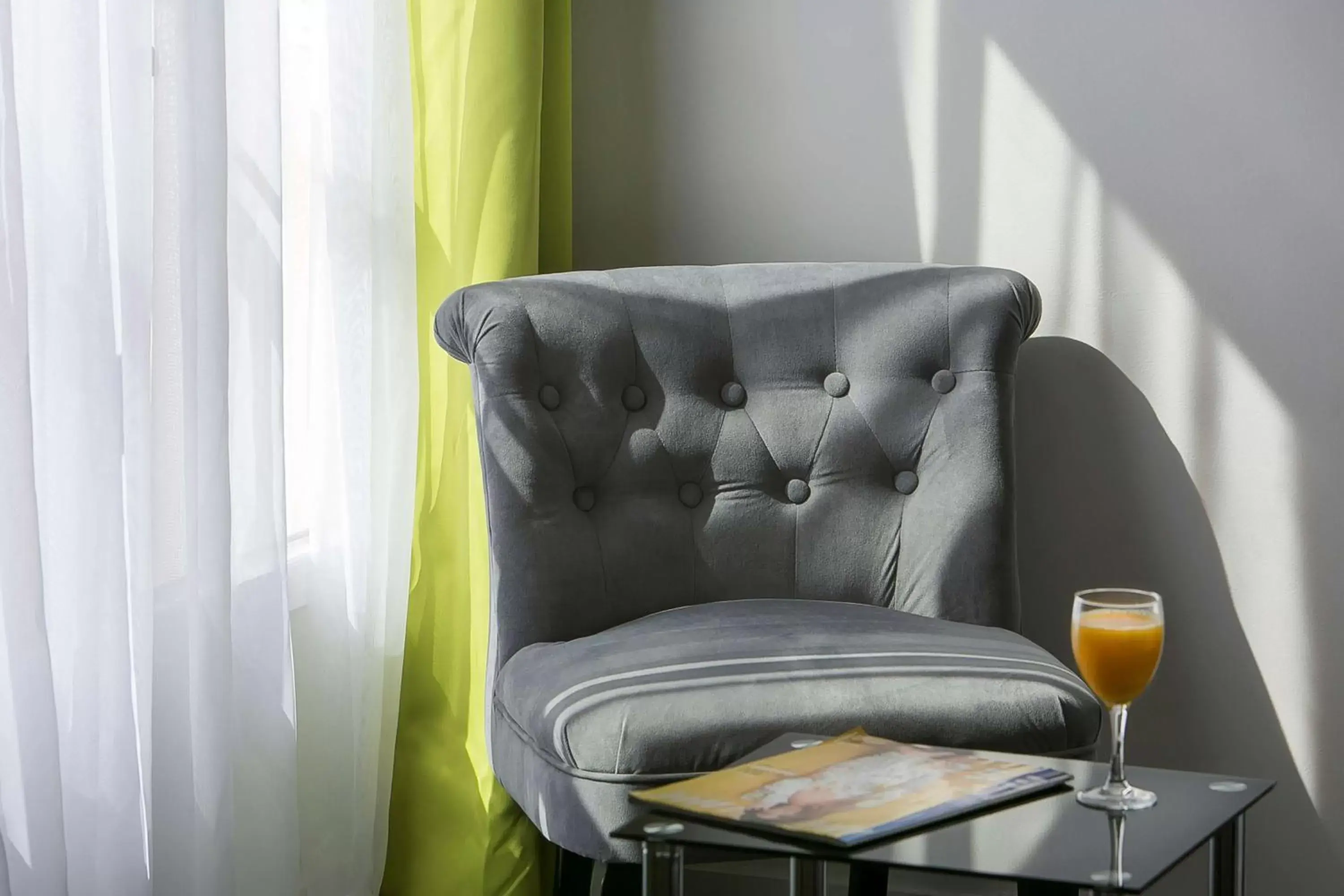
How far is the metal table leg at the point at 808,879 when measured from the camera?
112 centimetres

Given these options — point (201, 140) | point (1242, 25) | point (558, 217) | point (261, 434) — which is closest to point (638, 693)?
point (261, 434)

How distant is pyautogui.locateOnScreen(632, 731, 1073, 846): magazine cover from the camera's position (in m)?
0.90

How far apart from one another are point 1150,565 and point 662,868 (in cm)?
127

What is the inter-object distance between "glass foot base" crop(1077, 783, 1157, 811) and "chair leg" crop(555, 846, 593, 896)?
2.99 ft

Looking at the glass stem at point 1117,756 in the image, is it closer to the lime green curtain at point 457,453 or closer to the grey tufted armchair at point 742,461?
the grey tufted armchair at point 742,461

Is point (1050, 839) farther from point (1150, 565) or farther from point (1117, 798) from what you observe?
point (1150, 565)

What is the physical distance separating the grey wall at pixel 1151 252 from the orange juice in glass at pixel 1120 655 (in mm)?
1026

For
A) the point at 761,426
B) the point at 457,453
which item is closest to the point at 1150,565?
the point at 761,426

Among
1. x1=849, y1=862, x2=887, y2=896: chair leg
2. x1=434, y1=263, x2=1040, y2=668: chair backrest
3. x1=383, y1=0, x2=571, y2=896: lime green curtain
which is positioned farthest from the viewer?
x1=383, y1=0, x2=571, y2=896: lime green curtain

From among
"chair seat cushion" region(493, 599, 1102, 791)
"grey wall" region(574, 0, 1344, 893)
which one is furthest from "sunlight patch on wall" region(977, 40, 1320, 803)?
"chair seat cushion" region(493, 599, 1102, 791)

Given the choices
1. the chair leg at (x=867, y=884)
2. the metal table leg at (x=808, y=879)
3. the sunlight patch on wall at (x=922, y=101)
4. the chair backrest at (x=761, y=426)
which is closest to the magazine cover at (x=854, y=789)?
the metal table leg at (x=808, y=879)

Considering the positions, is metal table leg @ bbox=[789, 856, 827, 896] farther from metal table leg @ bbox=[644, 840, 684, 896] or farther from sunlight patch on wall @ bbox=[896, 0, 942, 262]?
sunlight patch on wall @ bbox=[896, 0, 942, 262]

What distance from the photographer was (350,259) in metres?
1.70

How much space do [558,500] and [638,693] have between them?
15.9 inches
